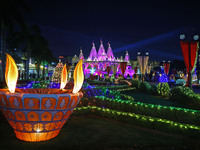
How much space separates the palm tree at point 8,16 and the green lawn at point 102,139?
32.9ft

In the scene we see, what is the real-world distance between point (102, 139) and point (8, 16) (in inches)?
562

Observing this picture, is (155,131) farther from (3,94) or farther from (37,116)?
(3,94)

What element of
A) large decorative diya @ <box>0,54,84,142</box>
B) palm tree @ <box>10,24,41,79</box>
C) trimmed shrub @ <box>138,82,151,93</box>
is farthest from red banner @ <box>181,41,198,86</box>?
palm tree @ <box>10,24,41,79</box>

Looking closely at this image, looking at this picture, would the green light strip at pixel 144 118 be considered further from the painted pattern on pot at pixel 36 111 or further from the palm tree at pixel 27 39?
the palm tree at pixel 27 39

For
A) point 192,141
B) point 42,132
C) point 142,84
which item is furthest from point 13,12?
point 192,141

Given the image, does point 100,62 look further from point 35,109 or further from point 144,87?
point 35,109

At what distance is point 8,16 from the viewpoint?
16203mm

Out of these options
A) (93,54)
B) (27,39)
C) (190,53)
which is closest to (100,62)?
(93,54)

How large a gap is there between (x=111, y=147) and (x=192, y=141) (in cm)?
224

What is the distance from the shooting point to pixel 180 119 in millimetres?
6539

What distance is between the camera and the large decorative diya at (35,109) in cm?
456

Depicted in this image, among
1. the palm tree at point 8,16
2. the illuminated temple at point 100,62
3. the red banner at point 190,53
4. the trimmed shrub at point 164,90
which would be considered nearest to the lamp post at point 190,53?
the red banner at point 190,53

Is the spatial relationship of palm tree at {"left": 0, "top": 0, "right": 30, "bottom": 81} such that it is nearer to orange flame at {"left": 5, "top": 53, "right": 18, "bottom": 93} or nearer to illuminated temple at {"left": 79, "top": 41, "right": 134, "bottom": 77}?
orange flame at {"left": 5, "top": 53, "right": 18, "bottom": 93}

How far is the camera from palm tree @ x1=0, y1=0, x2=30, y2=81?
15.5 meters
